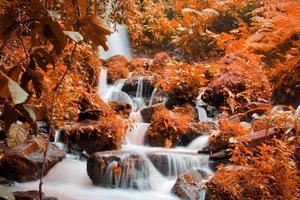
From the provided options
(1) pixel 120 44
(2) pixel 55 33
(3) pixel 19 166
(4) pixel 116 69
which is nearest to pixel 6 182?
(3) pixel 19 166

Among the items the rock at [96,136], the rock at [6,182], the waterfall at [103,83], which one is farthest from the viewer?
the waterfall at [103,83]

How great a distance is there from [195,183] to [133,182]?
1.03 m

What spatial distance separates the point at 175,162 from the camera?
6270 mm

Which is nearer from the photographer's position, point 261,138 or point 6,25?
point 6,25

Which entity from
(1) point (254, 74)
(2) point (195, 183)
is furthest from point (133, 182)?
(1) point (254, 74)

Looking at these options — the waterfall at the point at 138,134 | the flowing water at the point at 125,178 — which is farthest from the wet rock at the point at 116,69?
the flowing water at the point at 125,178

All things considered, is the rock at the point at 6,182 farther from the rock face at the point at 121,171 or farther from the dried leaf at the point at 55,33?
the dried leaf at the point at 55,33

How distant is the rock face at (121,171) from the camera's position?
572 centimetres

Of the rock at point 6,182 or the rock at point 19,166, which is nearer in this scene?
the rock at point 6,182

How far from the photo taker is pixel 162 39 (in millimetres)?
14953

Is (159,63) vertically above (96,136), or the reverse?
(159,63)

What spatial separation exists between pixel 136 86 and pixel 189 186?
5.93 metres

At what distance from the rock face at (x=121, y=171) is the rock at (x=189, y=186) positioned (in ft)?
2.05

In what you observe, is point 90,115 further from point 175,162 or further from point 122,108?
point 175,162
